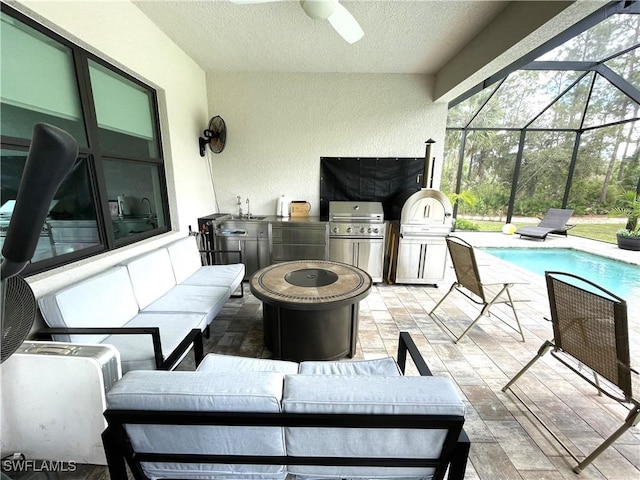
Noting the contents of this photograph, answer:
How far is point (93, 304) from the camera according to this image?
161 centimetres

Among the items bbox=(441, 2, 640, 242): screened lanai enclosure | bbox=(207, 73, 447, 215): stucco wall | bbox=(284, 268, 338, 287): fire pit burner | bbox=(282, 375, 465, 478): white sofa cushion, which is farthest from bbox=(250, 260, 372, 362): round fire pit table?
bbox=(441, 2, 640, 242): screened lanai enclosure

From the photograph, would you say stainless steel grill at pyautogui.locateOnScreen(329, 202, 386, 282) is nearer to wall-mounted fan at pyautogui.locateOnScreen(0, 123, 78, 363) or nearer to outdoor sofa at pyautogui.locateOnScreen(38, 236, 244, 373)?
outdoor sofa at pyautogui.locateOnScreen(38, 236, 244, 373)

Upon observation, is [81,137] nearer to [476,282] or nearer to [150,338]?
[150,338]

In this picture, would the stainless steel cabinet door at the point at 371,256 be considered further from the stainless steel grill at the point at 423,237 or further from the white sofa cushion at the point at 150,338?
the white sofa cushion at the point at 150,338

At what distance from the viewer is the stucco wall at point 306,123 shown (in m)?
3.83

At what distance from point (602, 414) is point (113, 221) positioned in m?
3.93

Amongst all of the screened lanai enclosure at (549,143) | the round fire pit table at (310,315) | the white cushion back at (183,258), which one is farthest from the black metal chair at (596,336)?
the screened lanai enclosure at (549,143)

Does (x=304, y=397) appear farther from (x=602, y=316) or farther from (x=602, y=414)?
(x=602, y=414)

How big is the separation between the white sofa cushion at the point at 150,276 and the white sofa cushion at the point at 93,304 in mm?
68

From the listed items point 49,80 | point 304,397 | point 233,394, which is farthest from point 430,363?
point 49,80

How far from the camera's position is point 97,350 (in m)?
1.23

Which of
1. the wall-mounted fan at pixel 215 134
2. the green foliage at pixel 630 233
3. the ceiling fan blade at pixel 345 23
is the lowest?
the green foliage at pixel 630 233

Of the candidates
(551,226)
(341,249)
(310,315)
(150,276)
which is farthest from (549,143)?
(150,276)

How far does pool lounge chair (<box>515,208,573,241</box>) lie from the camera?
21.5ft
